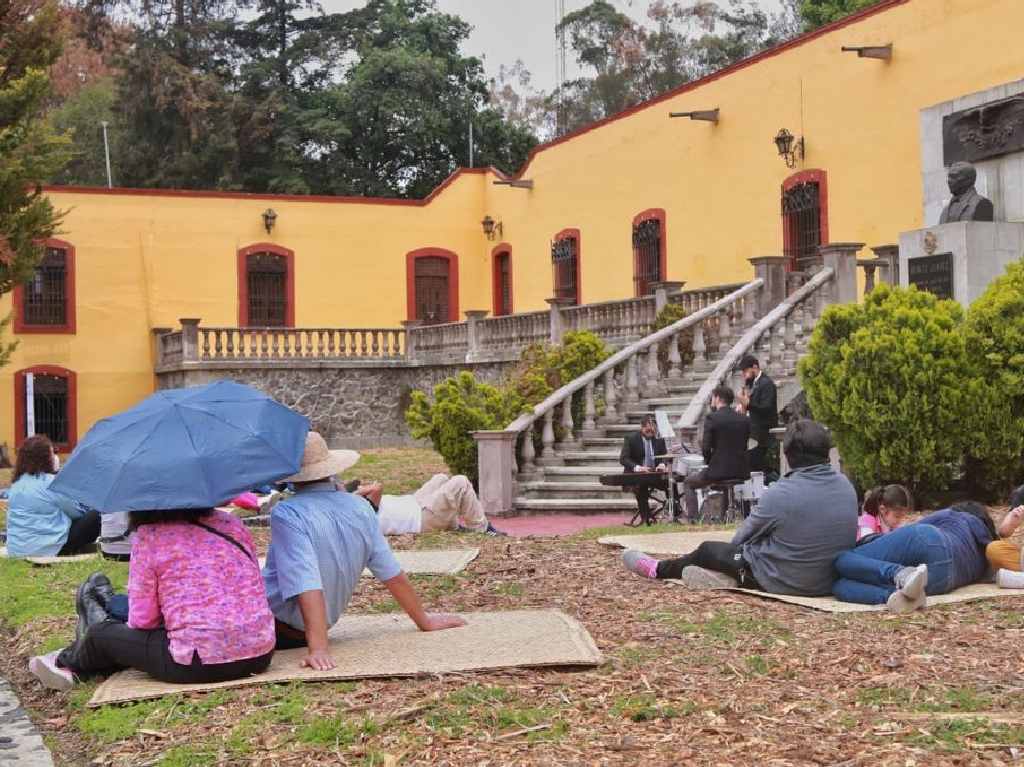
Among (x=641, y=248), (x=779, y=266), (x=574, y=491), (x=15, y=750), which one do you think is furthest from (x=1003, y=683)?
(x=641, y=248)

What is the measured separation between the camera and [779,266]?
18234 millimetres

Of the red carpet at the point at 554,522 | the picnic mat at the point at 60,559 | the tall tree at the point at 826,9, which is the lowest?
the red carpet at the point at 554,522

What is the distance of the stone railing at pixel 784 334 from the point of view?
15648mm

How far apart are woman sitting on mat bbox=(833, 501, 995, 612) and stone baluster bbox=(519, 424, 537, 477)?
825 centimetres

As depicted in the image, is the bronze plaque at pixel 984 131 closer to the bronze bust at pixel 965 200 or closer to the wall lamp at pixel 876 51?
the bronze bust at pixel 965 200

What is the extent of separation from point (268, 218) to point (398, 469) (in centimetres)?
1112

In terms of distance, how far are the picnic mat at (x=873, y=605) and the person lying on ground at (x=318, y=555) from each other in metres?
1.99

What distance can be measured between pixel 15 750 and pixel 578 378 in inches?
454

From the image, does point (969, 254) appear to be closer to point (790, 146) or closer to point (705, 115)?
point (790, 146)

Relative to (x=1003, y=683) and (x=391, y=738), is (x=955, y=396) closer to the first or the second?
(x=1003, y=683)

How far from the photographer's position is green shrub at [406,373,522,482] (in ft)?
50.8

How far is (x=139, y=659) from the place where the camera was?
5730mm

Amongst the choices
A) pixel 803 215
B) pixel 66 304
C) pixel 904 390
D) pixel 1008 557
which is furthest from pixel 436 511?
pixel 66 304

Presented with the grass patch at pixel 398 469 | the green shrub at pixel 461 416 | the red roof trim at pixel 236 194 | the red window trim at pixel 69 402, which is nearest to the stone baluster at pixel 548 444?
the green shrub at pixel 461 416
